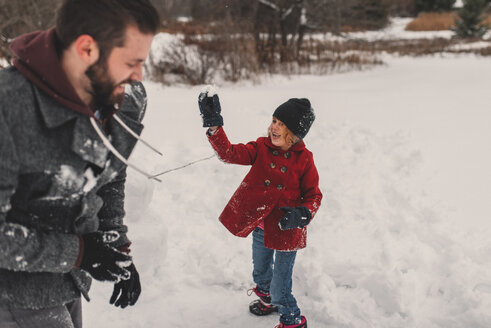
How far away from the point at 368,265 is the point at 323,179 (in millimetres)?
1603

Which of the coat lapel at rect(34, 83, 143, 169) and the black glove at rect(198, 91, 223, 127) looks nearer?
the coat lapel at rect(34, 83, 143, 169)

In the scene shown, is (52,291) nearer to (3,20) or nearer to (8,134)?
(8,134)

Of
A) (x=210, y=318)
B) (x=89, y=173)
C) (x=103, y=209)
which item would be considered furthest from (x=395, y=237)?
(x=89, y=173)

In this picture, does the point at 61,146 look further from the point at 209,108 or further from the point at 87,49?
the point at 209,108

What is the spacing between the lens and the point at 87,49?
1.22m

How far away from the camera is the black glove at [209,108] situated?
2.13m

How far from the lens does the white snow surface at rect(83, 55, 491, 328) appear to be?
2.76 metres

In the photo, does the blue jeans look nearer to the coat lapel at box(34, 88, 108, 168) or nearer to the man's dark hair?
the coat lapel at box(34, 88, 108, 168)

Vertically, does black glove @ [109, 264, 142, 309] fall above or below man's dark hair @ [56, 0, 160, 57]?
below

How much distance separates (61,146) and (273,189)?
1254mm

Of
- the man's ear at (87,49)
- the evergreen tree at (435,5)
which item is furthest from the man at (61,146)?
the evergreen tree at (435,5)

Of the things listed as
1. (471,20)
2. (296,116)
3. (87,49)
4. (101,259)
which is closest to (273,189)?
(296,116)

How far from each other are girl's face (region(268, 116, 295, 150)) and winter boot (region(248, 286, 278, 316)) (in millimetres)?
1038

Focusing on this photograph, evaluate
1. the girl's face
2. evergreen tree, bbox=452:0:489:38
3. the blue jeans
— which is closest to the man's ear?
the girl's face
